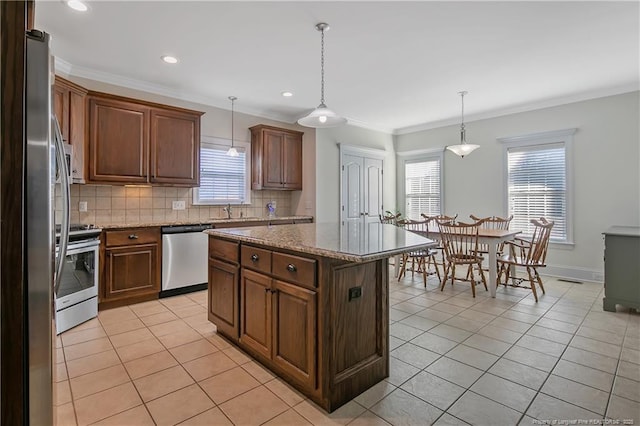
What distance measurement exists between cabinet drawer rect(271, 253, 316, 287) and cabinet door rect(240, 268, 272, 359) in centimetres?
15

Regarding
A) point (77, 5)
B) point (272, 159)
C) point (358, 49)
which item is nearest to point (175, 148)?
point (272, 159)

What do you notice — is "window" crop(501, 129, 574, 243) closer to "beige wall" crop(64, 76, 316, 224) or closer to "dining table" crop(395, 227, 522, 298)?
"dining table" crop(395, 227, 522, 298)

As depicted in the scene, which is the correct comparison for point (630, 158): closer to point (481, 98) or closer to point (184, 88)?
point (481, 98)

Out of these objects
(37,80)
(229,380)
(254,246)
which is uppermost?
(37,80)

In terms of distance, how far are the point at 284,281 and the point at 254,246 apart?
430mm

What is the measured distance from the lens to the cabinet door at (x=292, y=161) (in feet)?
18.0

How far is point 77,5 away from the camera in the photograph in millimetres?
2543

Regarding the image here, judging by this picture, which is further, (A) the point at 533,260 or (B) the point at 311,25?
(A) the point at 533,260

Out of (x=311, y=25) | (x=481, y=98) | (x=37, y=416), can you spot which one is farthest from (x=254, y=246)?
(x=481, y=98)

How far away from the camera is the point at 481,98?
4910 millimetres

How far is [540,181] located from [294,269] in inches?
194

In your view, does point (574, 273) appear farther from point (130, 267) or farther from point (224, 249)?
point (130, 267)

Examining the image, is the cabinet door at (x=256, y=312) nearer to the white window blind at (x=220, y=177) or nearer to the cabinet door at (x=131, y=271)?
the cabinet door at (x=131, y=271)

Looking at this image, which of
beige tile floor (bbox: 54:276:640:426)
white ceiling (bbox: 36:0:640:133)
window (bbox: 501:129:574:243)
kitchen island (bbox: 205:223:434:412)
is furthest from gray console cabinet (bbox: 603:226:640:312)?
kitchen island (bbox: 205:223:434:412)
